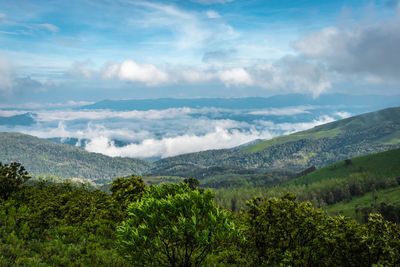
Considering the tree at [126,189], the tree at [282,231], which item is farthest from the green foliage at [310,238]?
the tree at [126,189]

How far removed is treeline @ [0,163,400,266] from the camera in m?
27.6

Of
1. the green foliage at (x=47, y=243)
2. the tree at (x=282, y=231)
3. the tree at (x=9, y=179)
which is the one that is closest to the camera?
the green foliage at (x=47, y=243)

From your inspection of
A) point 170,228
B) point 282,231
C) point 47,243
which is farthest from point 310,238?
point 47,243

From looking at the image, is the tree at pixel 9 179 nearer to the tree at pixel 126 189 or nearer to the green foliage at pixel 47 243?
the green foliage at pixel 47 243

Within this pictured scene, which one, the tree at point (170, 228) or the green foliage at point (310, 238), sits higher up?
the tree at point (170, 228)

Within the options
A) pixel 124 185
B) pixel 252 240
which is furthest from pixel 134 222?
pixel 124 185

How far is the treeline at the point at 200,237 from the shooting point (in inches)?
1085

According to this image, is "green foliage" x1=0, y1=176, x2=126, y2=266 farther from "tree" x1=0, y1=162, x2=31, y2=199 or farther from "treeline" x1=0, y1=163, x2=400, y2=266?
"tree" x1=0, y1=162, x2=31, y2=199

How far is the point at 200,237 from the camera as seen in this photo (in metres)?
26.0

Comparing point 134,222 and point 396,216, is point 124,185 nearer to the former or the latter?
point 134,222

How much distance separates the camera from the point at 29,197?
58156 mm

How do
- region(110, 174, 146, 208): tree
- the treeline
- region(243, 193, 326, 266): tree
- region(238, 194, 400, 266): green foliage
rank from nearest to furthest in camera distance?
the treeline, region(238, 194, 400, 266): green foliage, region(243, 193, 326, 266): tree, region(110, 174, 146, 208): tree

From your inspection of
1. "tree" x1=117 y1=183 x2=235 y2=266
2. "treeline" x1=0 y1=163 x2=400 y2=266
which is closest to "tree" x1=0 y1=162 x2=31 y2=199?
"treeline" x1=0 y1=163 x2=400 y2=266

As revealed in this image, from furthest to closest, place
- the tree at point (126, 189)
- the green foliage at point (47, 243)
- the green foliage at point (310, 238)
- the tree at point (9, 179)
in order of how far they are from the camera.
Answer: the tree at point (126, 189)
the tree at point (9, 179)
the green foliage at point (47, 243)
the green foliage at point (310, 238)
